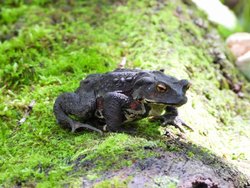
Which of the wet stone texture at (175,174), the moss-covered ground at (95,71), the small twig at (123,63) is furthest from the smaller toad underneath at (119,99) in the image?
the small twig at (123,63)

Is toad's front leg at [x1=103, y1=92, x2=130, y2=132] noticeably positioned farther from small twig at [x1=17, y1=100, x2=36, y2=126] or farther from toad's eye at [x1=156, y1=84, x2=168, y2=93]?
small twig at [x1=17, y1=100, x2=36, y2=126]

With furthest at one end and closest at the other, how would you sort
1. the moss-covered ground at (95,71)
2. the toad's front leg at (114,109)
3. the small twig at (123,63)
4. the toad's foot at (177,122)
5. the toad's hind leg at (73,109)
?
the small twig at (123,63) < the toad's foot at (177,122) < the toad's hind leg at (73,109) < the toad's front leg at (114,109) < the moss-covered ground at (95,71)

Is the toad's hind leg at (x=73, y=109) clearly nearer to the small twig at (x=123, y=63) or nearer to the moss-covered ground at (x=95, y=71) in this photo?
the moss-covered ground at (x=95, y=71)

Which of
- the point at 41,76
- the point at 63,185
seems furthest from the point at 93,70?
the point at 63,185

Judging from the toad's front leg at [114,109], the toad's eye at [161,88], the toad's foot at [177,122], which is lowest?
the toad's foot at [177,122]

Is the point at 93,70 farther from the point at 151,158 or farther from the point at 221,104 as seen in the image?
the point at 151,158

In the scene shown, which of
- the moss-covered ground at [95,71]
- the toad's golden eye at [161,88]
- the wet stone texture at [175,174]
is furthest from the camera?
the toad's golden eye at [161,88]
